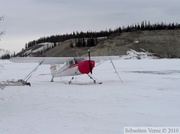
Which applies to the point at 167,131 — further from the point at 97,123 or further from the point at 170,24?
the point at 170,24

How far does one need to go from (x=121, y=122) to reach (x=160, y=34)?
331 feet

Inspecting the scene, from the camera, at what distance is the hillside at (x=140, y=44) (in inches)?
3450

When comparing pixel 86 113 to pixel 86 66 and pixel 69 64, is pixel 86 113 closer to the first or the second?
pixel 86 66

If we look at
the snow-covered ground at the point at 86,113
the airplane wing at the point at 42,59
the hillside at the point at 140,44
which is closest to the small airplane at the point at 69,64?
the airplane wing at the point at 42,59

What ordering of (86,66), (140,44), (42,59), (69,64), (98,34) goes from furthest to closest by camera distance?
(98,34), (140,44), (69,64), (42,59), (86,66)

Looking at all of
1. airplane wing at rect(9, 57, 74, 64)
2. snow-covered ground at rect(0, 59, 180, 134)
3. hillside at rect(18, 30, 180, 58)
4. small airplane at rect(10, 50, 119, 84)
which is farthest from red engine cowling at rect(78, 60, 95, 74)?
hillside at rect(18, 30, 180, 58)

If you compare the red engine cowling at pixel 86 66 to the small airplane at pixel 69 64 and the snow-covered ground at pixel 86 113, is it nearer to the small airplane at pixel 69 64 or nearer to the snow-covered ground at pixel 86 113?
the small airplane at pixel 69 64

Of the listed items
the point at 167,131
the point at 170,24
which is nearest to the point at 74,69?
the point at 167,131

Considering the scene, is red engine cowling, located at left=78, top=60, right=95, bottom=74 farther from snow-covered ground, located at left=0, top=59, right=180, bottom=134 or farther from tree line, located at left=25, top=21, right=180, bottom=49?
tree line, located at left=25, top=21, right=180, bottom=49

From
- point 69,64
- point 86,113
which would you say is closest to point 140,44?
point 69,64

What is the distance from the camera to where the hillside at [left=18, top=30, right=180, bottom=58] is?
8762 cm

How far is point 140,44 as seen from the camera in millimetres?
94812

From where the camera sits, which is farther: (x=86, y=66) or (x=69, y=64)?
(x=69, y=64)

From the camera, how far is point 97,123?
733cm
